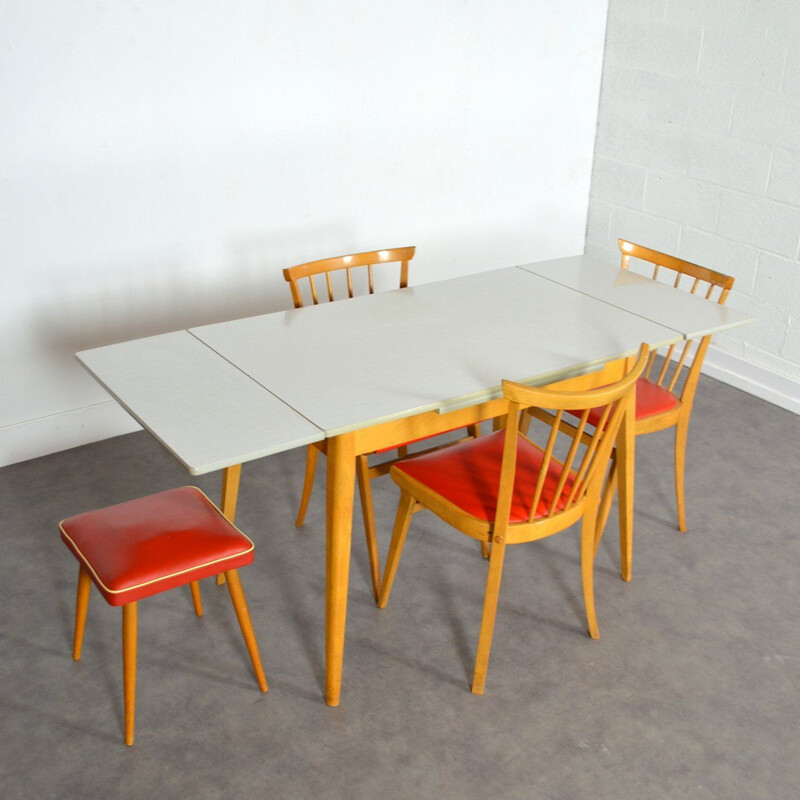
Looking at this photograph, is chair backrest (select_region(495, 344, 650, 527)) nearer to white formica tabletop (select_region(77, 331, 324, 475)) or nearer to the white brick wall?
white formica tabletop (select_region(77, 331, 324, 475))

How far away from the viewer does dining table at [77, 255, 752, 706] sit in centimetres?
209

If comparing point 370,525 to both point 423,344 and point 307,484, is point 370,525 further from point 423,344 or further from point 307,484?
point 423,344

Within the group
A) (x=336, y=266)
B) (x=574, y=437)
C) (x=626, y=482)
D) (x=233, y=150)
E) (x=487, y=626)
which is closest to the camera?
(x=574, y=437)

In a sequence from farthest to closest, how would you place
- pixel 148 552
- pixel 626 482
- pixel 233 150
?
pixel 233 150, pixel 626 482, pixel 148 552

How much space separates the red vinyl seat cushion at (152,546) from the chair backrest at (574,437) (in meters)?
0.63

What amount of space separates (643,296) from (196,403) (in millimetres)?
1450

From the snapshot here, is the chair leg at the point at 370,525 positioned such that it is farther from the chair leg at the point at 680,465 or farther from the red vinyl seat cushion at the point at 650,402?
the chair leg at the point at 680,465

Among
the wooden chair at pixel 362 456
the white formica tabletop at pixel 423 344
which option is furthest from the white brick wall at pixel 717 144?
the wooden chair at pixel 362 456

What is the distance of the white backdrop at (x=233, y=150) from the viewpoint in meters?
3.09

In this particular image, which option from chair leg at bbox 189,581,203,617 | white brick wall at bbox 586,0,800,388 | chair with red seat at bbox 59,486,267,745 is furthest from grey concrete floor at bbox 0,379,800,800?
white brick wall at bbox 586,0,800,388

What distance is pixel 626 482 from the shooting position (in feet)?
8.77

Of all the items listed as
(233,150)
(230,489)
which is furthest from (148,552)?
(233,150)

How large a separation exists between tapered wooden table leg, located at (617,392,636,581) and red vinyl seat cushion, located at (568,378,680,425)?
0.17 m

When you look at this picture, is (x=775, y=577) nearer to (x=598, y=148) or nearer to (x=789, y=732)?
(x=789, y=732)
